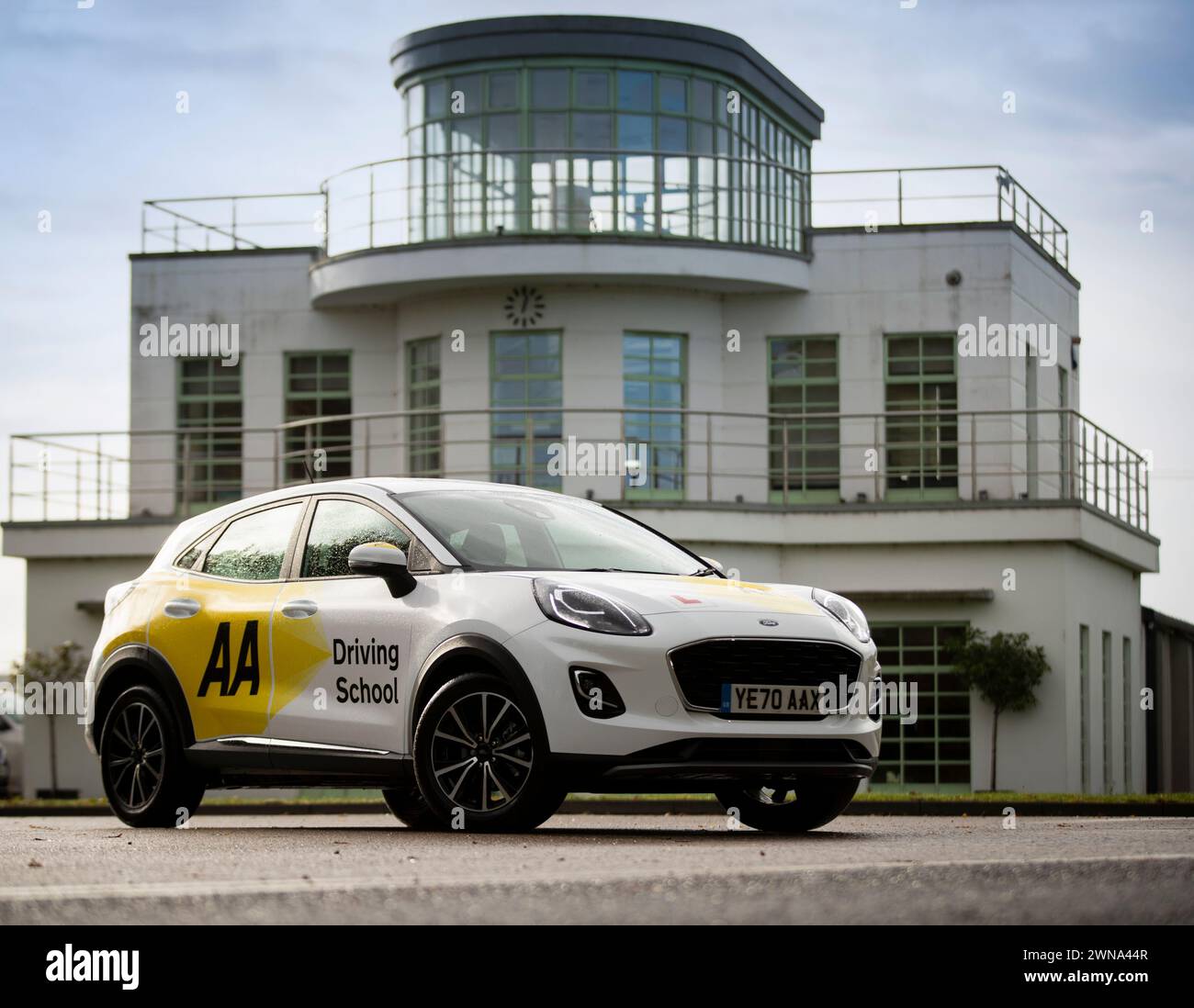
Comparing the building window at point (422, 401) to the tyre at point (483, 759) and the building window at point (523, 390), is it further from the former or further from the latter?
the tyre at point (483, 759)

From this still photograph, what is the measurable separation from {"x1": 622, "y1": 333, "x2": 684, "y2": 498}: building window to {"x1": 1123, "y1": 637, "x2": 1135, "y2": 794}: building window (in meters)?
6.98

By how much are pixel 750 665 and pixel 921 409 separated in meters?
19.7

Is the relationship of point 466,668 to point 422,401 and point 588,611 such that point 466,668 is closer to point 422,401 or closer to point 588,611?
point 588,611

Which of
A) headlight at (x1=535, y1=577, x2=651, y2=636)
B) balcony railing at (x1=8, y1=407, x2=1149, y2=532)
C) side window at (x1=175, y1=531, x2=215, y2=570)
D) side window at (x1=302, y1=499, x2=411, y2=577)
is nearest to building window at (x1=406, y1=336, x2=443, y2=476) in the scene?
balcony railing at (x1=8, y1=407, x2=1149, y2=532)

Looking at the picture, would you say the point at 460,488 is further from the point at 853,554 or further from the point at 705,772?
the point at 853,554

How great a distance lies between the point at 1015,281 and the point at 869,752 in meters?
19.9

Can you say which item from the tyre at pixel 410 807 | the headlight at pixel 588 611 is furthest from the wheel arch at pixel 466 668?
the tyre at pixel 410 807

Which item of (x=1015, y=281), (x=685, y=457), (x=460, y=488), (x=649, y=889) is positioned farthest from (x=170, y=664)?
(x=1015, y=281)

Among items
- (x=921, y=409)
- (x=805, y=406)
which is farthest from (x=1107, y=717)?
(x=805, y=406)

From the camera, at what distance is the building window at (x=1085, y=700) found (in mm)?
25203

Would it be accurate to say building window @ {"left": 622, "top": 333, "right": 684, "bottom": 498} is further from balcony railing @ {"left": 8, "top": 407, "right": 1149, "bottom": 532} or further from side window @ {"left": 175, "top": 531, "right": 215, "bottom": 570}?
side window @ {"left": 175, "top": 531, "right": 215, "bottom": 570}

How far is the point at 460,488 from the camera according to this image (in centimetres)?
→ 1055

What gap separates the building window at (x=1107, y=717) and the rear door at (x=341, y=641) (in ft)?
61.0
